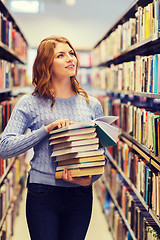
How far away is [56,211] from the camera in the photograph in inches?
64.1

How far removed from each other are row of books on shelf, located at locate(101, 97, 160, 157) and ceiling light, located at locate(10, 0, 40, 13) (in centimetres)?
436

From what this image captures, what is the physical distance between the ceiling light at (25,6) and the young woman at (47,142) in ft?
18.7

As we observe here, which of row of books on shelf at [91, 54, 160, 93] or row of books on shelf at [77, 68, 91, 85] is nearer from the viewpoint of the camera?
row of books on shelf at [91, 54, 160, 93]

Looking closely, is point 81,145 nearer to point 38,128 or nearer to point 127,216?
point 38,128

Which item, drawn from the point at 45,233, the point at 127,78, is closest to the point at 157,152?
the point at 45,233

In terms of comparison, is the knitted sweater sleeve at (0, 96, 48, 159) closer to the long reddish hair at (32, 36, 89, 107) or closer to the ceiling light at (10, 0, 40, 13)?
the long reddish hair at (32, 36, 89, 107)

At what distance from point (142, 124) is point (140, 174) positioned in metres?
0.35

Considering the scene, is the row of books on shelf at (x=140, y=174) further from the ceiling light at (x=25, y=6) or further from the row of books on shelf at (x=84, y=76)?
the ceiling light at (x=25, y=6)

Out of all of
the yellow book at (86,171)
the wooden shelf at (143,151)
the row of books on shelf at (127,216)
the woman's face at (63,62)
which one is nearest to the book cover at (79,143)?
the yellow book at (86,171)

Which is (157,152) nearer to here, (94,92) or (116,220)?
(116,220)

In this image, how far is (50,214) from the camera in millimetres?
1614

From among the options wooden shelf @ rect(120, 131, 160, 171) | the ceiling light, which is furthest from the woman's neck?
the ceiling light

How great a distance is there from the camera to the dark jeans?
162cm

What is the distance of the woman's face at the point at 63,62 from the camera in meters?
1.71
